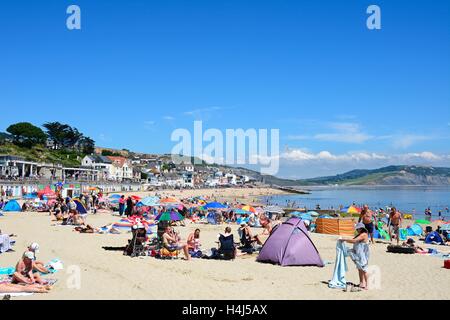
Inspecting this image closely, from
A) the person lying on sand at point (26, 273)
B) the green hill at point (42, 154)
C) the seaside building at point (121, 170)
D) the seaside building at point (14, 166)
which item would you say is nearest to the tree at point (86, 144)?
the green hill at point (42, 154)

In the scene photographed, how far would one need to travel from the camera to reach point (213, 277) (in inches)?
360

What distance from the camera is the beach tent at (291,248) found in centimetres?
1052

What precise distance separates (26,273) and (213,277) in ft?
11.9

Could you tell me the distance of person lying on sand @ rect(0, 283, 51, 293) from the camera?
7.35m

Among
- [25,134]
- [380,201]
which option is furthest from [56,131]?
[380,201]

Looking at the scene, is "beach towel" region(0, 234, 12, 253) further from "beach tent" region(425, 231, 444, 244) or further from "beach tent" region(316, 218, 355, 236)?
"beach tent" region(425, 231, 444, 244)

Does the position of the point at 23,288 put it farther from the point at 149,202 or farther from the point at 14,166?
the point at 14,166

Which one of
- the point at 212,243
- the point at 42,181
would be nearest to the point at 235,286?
the point at 212,243

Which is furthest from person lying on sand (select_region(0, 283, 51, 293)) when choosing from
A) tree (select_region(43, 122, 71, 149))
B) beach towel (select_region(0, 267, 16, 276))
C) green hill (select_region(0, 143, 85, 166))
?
tree (select_region(43, 122, 71, 149))

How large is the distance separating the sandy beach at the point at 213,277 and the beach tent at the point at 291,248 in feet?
0.94

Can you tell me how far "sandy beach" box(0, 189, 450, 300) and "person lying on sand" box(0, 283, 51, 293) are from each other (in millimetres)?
161

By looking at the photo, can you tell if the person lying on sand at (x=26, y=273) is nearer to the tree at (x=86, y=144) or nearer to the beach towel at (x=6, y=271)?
the beach towel at (x=6, y=271)
